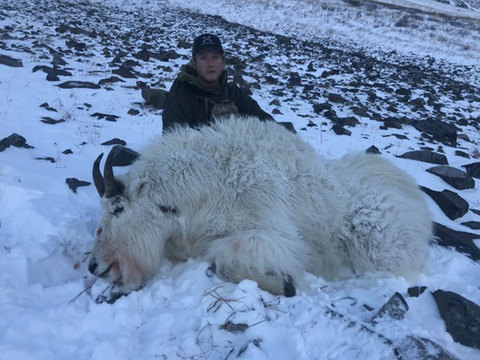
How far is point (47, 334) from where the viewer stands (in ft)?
7.73

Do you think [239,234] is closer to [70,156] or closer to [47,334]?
[47,334]

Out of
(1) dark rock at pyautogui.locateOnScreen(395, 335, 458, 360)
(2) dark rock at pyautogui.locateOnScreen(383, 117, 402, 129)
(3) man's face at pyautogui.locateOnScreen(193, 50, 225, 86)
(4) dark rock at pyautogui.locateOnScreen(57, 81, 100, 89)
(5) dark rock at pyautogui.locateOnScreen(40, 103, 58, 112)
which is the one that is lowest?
(5) dark rock at pyautogui.locateOnScreen(40, 103, 58, 112)

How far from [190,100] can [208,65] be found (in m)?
0.44

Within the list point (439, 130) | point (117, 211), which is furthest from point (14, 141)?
point (439, 130)

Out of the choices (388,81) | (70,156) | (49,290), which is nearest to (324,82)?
(388,81)

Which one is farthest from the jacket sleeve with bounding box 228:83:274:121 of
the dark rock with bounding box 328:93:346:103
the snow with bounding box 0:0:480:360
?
the dark rock with bounding box 328:93:346:103

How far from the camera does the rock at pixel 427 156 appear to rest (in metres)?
6.19

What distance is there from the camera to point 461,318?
9.10 ft

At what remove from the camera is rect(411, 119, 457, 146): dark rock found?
736cm

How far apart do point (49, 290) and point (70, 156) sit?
2.53 meters

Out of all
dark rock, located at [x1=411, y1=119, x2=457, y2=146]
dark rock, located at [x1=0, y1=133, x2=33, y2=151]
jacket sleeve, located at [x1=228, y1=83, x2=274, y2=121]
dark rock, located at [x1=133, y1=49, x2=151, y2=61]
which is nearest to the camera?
dark rock, located at [x1=0, y1=133, x2=33, y2=151]

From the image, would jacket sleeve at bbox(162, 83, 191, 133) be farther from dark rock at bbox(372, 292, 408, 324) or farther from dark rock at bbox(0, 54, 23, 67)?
dark rock at bbox(0, 54, 23, 67)

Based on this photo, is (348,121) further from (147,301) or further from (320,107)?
(147,301)

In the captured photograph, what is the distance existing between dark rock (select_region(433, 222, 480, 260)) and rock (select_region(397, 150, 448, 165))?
210cm
